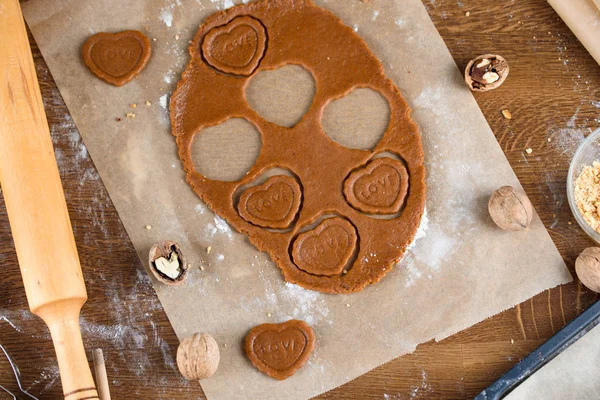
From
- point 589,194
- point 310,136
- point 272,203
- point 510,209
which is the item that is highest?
point 310,136

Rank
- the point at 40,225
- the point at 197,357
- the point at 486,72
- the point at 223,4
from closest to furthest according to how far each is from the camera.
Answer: the point at 40,225 < the point at 197,357 < the point at 486,72 < the point at 223,4

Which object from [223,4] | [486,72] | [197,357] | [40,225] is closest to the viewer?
[40,225]

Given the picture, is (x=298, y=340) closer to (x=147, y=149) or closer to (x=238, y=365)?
(x=238, y=365)

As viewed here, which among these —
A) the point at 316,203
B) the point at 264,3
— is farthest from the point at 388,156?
the point at 264,3

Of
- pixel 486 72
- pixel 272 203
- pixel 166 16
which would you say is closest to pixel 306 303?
pixel 272 203

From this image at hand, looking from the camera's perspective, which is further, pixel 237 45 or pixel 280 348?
pixel 237 45

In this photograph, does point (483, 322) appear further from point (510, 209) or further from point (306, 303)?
point (306, 303)

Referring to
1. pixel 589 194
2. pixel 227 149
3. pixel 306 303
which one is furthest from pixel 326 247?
pixel 589 194

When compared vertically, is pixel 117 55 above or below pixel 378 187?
above
